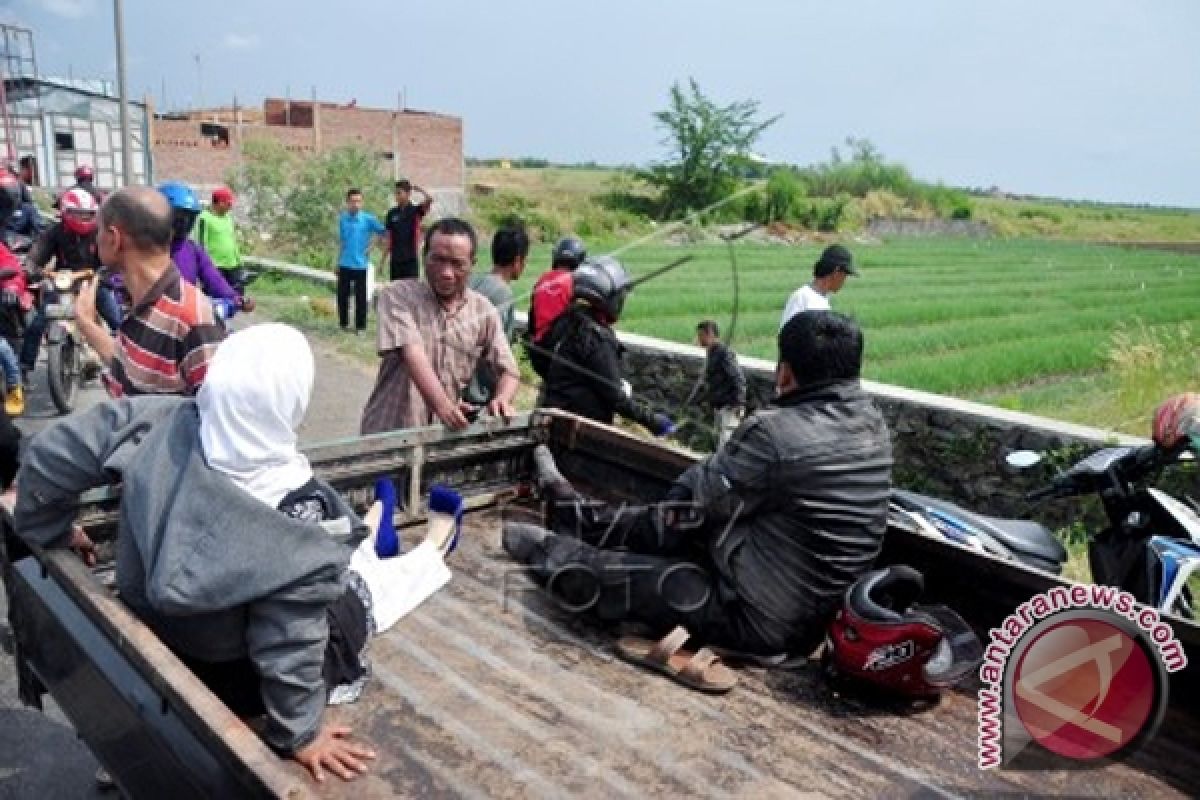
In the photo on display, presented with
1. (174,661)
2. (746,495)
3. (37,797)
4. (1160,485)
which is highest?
(746,495)

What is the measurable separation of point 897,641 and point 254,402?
173cm

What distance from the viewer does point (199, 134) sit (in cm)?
2877

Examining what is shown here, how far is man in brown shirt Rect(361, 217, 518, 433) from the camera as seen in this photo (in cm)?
384

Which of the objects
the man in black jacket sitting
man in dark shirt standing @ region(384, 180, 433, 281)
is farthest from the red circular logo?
man in dark shirt standing @ region(384, 180, 433, 281)

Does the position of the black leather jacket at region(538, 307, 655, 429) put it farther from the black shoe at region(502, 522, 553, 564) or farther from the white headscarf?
the white headscarf

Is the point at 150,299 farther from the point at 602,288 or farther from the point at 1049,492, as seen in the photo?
the point at 1049,492

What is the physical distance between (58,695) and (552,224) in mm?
30898

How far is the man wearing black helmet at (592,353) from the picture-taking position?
171 inches

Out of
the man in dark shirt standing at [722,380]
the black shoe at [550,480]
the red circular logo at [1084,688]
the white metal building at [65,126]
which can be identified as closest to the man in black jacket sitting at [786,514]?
the red circular logo at [1084,688]

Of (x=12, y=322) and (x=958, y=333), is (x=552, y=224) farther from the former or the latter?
(x=12, y=322)

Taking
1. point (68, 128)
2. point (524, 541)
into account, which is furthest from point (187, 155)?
point (524, 541)

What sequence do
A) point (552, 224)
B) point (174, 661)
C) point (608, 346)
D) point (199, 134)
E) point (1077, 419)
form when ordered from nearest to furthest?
point (174, 661) < point (608, 346) < point (1077, 419) < point (199, 134) < point (552, 224)

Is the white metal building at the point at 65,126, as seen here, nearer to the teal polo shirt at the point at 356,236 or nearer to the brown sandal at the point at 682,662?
the teal polo shirt at the point at 356,236

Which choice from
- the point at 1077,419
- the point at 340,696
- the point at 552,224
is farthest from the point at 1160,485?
the point at 552,224
